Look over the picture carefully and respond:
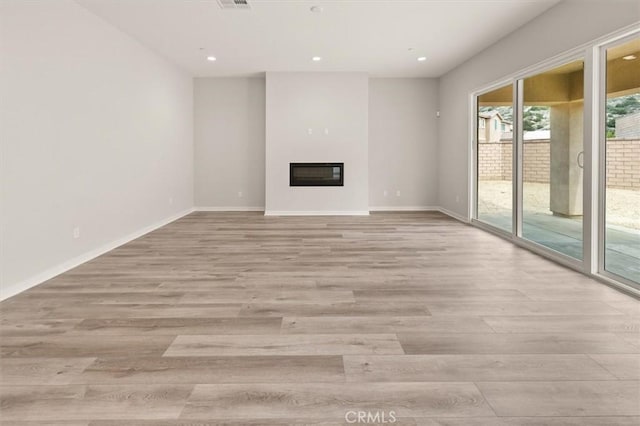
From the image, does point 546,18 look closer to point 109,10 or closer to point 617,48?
point 617,48

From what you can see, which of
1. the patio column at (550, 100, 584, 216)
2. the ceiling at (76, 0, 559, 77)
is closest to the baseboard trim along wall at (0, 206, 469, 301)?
the patio column at (550, 100, 584, 216)

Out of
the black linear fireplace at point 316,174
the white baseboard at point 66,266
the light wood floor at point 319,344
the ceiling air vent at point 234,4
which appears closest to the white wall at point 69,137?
the white baseboard at point 66,266

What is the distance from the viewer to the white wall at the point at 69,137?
10.8ft

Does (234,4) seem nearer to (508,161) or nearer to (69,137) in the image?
(69,137)

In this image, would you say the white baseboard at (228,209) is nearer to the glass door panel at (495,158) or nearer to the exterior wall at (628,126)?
the glass door panel at (495,158)

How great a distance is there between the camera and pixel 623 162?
3.45 metres

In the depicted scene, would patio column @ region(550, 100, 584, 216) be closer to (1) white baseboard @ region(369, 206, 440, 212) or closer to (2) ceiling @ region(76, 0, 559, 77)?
(2) ceiling @ region(76, 0, 559, 77)

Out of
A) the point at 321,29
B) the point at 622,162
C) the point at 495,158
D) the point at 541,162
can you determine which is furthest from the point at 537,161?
the point at 321,29

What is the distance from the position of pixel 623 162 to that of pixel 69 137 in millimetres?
5166

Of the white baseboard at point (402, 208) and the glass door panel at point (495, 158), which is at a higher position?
the glass door panel at point (495, 158)

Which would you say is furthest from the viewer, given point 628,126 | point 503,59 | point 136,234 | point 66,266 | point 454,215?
point 454,215

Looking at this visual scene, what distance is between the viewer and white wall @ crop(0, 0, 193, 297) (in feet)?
10.8

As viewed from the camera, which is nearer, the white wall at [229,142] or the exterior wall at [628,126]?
the exterior wall at [628,126]

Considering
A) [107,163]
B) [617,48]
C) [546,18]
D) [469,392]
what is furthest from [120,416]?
[546,18]
